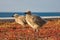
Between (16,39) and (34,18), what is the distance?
2.37 metres

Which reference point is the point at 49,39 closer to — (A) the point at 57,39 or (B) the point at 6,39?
(A) the point at 57,39

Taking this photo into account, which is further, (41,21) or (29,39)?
(41,21)

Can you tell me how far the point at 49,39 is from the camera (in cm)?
995

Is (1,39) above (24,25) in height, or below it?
above

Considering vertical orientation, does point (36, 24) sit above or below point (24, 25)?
above

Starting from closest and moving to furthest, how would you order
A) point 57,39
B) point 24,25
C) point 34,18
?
1. point 57,39
2. point 34,18
3. point 24,25

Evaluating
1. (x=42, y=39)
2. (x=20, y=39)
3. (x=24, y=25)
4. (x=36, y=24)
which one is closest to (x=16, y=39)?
(x=20, y=39)

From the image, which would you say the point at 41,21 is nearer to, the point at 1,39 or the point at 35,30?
the point at 35,30

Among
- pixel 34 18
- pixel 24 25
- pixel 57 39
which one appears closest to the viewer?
pixel 57 39

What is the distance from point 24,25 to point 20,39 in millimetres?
6328

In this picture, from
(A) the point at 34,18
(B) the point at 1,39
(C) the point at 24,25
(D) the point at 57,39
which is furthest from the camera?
(C) the point at 24,25

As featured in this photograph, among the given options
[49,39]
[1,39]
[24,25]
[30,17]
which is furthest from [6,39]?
[24,25]

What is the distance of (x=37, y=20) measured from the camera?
12.0 m

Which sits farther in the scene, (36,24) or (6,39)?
(36,24)
